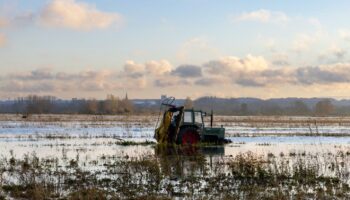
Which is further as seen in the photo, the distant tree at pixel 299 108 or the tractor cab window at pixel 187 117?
the distant tree at pixel 299 108

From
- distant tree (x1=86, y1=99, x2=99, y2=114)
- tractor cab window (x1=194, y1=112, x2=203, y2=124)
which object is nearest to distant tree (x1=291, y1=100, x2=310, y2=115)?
distant tree (x1=86, y1=99, x2=99, y2=114)

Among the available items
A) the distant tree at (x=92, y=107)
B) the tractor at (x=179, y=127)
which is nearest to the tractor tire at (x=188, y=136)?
the tractor at (x=179, y=127)

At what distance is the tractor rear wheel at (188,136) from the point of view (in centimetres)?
2927

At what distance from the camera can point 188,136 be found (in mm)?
29359

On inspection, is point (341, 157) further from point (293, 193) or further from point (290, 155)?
point (293, 193)

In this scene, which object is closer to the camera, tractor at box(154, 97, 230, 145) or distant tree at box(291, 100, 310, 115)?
tractor at box(154, 97, 230, 145)

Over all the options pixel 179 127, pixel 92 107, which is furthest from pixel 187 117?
pixel 92 107

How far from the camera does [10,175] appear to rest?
1628 centimetres

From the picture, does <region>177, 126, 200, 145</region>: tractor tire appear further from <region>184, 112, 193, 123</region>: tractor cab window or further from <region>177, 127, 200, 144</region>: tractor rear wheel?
<region>184, 112, 193, 123</region>: tractor cab window

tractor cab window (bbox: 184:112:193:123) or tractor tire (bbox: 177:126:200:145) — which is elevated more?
tractor cab window (bbox: 184:112:193:123)

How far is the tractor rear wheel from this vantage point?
29266 mm

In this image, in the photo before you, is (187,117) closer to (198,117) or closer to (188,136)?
(198,117)

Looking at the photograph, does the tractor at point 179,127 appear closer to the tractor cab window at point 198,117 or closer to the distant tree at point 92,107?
the tractor cab window at point 198,117

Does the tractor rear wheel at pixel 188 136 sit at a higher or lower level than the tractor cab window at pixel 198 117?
lower
